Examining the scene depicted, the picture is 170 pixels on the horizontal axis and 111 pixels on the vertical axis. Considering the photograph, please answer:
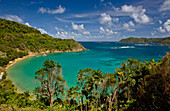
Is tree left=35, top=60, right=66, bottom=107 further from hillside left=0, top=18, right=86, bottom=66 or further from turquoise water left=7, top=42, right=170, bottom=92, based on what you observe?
hillside left=0, top=18, right=86, bottom=66

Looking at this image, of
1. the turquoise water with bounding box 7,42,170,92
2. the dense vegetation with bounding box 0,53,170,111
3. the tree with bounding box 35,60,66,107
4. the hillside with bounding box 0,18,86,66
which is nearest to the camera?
the dense vegetation with bounding box 0,53,170,111

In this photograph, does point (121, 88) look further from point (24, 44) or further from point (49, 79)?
point (24, 44)

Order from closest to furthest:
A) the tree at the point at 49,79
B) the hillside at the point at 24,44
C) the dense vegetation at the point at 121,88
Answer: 1. the dense vegetation at the point at 121,88
2. the tree at the point at 49,79
3. the hillside at the point at 24,44

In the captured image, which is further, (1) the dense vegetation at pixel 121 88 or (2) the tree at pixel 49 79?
(2) the tree at pixel 49 79

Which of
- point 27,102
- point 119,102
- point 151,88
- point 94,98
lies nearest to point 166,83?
point 151,88

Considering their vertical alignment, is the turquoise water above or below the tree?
below

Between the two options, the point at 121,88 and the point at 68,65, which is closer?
the point at 121,88

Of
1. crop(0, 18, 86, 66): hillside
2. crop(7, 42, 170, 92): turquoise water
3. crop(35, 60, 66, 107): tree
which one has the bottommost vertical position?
crop(7, 42, 170, 92): turquoise water

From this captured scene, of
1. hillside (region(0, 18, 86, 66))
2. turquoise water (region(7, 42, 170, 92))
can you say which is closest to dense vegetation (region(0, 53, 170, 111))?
turquoise water (region(7, 42, 170, 92))

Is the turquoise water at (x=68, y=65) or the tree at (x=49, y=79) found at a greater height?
the tree at (x=49, y=79)

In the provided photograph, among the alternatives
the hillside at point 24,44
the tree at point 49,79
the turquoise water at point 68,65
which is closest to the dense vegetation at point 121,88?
the tree at point 49,79

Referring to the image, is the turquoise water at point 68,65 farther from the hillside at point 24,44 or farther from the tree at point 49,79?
the hillside at point 24,44

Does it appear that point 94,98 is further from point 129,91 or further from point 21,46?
point 21,46

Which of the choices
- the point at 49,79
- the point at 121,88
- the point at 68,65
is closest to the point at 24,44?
the point at 68,65
